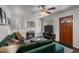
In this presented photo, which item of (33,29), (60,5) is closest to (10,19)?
(33,29)

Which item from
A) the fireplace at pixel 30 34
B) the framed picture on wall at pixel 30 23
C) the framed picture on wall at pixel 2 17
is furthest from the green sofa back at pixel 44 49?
the framed picture on wall at pixel 2 17

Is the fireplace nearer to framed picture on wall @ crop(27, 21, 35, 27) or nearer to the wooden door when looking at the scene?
framed picture on wall @ crop(27, 21, 35, 27)

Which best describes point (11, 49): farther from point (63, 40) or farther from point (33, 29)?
point (63, 40)

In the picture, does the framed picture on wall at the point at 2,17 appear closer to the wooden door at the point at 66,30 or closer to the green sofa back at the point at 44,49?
the green sofa back at the point at 44,49

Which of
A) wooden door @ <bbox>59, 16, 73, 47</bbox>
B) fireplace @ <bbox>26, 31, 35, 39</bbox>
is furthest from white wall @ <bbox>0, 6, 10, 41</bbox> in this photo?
wooden door @ <bbox>59, 16, 73, 47</bbox>

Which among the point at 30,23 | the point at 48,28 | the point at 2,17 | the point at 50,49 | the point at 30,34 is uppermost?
the point at 2,17

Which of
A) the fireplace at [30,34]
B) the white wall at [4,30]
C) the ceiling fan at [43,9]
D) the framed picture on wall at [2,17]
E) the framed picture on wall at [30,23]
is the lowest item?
the fireplace at [30,34]

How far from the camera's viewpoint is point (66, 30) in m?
1.81

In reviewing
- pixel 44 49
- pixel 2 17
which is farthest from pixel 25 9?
pixel 44 49

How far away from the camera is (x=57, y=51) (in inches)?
70.9

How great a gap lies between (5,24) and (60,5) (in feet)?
3.52

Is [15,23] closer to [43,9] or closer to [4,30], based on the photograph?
[4,30]

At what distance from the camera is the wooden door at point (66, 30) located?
1.76 meters
